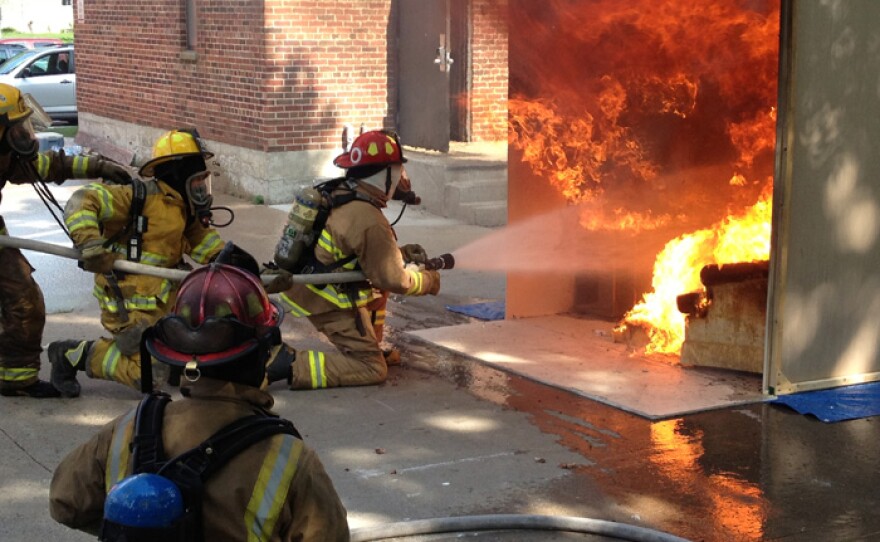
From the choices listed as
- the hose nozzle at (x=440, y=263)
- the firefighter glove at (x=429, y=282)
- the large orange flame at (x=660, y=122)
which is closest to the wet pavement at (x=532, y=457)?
the firefighter glove at (x=429, y=282)

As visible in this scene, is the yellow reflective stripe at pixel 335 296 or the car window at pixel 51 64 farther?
the car window at pixel 51 64

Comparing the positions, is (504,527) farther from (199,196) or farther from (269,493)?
(199,196)

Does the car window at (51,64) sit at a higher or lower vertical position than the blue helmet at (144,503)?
higher

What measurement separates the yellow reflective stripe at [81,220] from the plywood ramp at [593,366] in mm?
2604

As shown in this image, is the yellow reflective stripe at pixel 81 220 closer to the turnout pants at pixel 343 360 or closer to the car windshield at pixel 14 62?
the turnout pants at pixel 343 360

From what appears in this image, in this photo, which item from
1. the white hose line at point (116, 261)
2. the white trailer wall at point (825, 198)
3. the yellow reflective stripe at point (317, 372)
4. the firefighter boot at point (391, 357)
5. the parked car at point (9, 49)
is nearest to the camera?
the white hose line at point (116, 261)

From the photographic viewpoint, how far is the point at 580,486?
5418mm

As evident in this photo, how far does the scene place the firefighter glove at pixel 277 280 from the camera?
639 cm

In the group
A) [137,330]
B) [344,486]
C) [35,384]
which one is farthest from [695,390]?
[35,384]

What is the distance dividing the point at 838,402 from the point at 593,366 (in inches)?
58.4

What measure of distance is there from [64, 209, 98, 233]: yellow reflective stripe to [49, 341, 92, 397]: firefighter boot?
760 millimetres

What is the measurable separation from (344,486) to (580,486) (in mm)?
1074

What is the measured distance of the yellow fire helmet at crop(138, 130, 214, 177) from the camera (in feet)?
21.3

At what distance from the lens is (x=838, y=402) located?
6676mm
